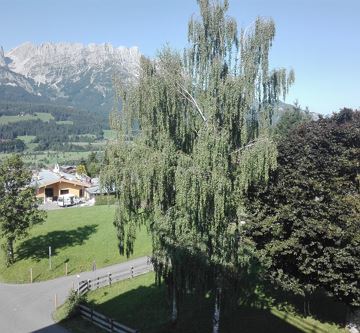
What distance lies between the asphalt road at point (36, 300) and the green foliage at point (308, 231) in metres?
13.1

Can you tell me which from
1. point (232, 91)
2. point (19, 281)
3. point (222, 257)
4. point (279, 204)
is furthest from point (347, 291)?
point (19, 281)

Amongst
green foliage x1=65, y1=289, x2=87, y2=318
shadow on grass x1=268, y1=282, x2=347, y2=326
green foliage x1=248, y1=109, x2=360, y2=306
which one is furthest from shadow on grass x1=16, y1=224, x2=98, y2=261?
green foliage x1=248, y1=109, x2=360, y2=306

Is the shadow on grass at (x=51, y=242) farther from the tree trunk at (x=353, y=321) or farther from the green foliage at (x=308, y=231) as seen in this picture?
the tree trunk at (x=353, y=321)

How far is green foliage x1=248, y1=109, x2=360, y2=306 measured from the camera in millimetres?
21172

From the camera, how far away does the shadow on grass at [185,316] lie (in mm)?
23188

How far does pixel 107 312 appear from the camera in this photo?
86.8 ft

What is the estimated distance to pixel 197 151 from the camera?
1830cm

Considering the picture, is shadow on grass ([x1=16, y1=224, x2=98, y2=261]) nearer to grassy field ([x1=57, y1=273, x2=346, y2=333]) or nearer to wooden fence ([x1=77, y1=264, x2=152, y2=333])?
wooden fence ([x1=77, y1=264, x2=152, y2=333])

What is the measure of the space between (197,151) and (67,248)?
26501 mm

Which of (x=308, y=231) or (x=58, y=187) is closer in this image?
(x=308, y=231)

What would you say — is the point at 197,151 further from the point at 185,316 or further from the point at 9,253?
the point at 9,253

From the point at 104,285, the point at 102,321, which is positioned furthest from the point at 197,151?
the point at 104,285

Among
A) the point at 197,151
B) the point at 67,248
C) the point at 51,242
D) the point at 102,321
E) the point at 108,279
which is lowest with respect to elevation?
the point at 102,321

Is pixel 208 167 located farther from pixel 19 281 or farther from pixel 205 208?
pixel 19 281
